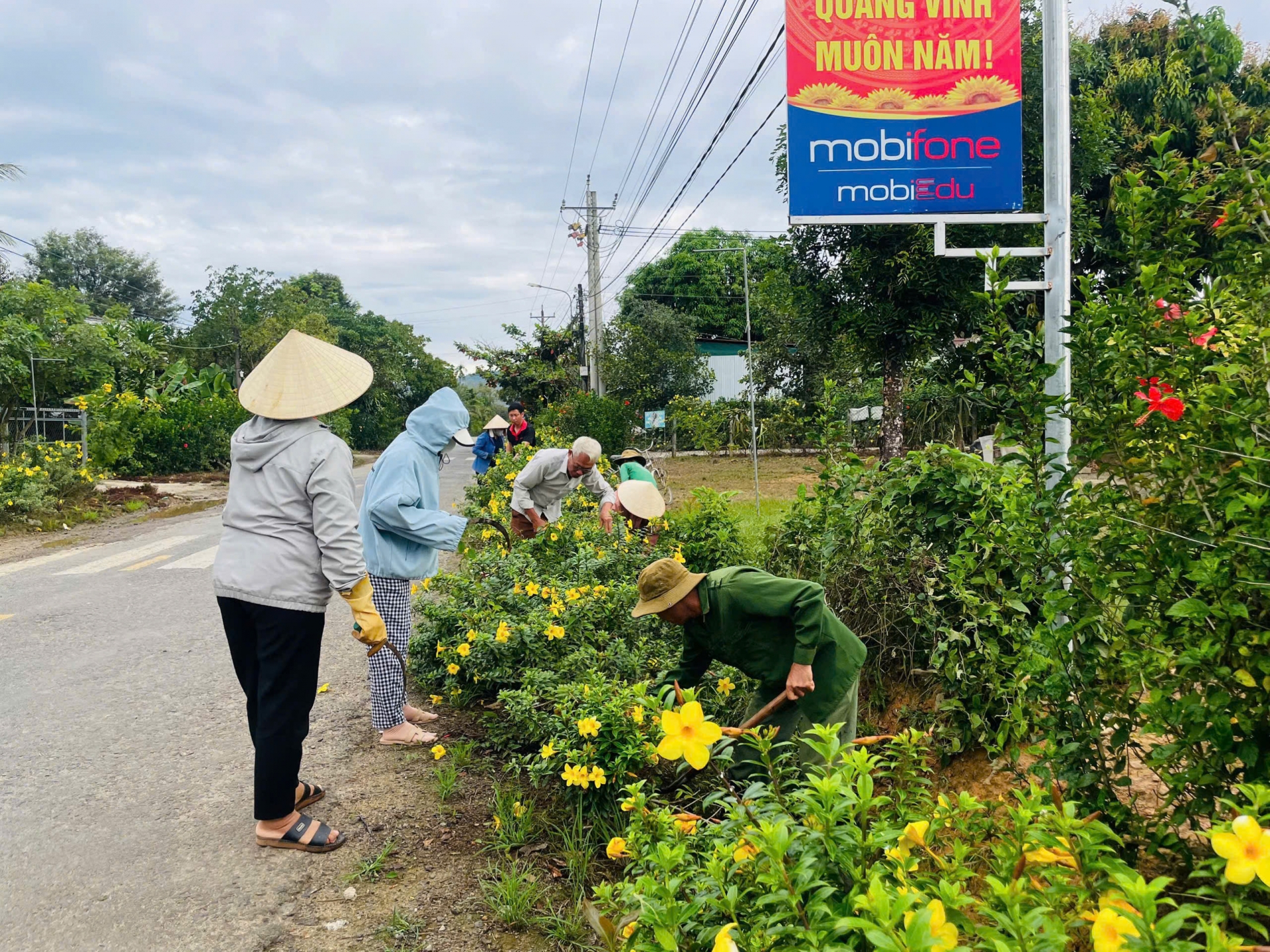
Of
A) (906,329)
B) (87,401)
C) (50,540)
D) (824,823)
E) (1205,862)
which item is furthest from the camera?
(87,401)

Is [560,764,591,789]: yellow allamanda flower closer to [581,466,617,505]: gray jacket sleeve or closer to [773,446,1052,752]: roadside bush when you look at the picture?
[773,446,1052,752]: roadside bush

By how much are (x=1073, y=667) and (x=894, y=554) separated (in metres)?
2.00

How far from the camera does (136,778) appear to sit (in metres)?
4.21

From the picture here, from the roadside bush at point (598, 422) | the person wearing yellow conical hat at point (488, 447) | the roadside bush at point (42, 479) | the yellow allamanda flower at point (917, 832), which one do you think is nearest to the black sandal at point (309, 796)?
the yellow allamanda flower at point (917, 832)

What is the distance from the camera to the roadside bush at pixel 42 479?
13438 millimetres

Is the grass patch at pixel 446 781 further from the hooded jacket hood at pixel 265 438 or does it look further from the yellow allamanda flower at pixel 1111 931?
the yellow allamanda flower at pixel 1111 931

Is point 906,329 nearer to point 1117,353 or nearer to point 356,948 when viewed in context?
point 1117,353

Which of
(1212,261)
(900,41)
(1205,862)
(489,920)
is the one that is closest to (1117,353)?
(1212,261)

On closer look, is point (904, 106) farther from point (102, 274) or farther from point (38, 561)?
point (102, 274)

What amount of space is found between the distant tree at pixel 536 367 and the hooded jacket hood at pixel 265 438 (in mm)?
25784

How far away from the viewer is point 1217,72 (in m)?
2.09

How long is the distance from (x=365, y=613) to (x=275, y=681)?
→ 1.34ft

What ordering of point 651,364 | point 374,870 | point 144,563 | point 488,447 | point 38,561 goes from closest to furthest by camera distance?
point 374,870 → point 144,563 → point 38,561 → point 488,447 → point 651,364

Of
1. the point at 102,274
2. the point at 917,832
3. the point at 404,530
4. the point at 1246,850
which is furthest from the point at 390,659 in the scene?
the point at 102,274
